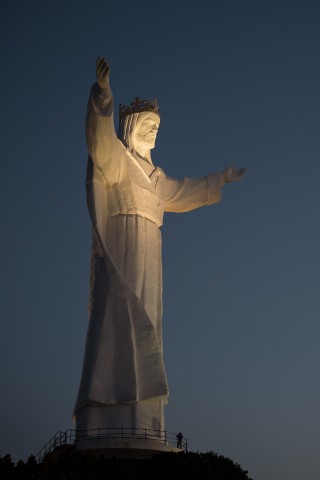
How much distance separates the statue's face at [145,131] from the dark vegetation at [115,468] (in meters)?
7.68

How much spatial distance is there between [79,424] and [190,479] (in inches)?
126

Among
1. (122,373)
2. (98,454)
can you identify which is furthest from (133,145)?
(98,454)

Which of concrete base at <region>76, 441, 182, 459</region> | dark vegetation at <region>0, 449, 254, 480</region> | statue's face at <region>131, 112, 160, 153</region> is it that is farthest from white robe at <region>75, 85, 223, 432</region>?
dark vegetation at <region>0, 449, 254, 480</region>

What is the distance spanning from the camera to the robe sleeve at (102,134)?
1827 centimetres

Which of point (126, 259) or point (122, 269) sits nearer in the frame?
point (122, 269)

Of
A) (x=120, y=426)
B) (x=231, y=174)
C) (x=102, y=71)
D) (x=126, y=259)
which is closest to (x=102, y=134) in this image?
(x=102, y=71)

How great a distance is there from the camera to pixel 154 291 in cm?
1970

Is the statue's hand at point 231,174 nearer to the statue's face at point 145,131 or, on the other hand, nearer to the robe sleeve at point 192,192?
the robe sleeve at point 192,192

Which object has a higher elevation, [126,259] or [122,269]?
[126,259]

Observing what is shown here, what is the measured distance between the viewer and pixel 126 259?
1950 cm

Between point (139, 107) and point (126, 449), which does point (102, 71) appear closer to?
point (139, 107)

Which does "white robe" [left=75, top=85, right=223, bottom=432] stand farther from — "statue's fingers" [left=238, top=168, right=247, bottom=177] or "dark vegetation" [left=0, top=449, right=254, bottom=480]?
"dark vegetation" [left=0, top=449, right=254, bottom=480]

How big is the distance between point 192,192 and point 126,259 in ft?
9.60

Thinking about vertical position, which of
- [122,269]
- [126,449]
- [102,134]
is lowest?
[126,449]
